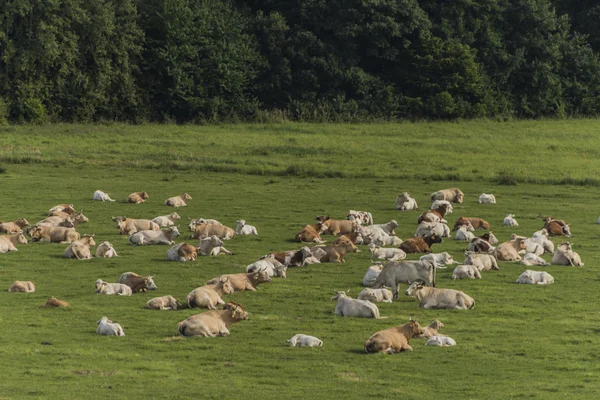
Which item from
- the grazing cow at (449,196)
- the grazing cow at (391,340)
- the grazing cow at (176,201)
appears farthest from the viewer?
the grazing cow at (449,196)

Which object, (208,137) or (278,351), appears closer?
(278,351)

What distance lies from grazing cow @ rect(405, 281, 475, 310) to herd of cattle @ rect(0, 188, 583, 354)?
0.05 ft

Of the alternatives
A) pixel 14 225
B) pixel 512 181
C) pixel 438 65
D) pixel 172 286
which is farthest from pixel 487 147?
pixel 172 286

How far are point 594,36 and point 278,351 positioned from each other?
219 feet

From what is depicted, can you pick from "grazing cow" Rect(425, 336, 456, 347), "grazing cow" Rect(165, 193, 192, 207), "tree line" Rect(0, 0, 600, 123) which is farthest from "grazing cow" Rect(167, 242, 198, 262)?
"tree line" Rect(0, 0, 600, 123)

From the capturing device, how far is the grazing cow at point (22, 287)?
2081 centimetres

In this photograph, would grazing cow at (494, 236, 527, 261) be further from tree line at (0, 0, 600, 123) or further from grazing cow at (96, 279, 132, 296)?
tree line at (0, 0, 600, 123)


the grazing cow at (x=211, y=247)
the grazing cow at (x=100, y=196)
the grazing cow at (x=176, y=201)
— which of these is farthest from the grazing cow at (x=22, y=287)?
the grazing cow at (x=100, y=196)

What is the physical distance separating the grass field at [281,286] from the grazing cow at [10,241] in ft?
0.98

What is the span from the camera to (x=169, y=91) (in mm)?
61438

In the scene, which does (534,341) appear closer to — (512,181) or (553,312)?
(553,312)

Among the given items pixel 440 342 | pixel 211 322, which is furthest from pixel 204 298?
pixel 440 342

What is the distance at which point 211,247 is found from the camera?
84.4 feet

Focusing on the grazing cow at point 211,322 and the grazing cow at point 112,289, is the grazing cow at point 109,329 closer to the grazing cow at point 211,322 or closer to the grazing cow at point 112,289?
the grazing cow at point 211,322
